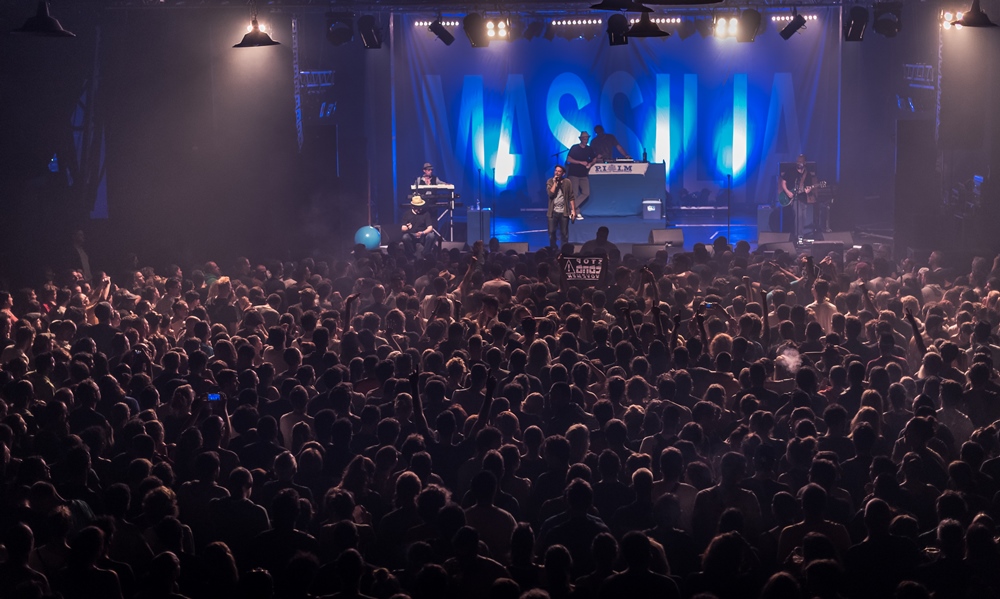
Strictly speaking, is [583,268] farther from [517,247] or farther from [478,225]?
[478,225]

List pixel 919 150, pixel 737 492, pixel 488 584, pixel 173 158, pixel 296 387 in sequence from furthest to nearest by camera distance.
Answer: pixel 173 158, pixel 919 150, pixel 296 387, pixel 737 492, pixel 488 584

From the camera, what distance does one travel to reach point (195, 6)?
19547mm

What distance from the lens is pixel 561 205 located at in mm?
19422

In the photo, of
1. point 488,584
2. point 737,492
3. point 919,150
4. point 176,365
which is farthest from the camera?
point 919,150

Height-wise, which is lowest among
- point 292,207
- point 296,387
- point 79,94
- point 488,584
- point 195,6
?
point 488,584

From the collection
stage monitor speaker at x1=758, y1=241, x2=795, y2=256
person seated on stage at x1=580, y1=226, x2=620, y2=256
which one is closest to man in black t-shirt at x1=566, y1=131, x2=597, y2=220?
stage monitor speaker at x1=758, y1=241, x2=795, y2=256

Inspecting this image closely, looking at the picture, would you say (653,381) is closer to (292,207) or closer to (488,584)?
(488,584)

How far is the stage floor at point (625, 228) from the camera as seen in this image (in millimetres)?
20844

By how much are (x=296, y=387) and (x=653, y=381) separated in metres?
3.19

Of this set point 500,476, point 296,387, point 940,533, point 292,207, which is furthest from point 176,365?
point 292,207

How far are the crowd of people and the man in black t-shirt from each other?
9697 mm

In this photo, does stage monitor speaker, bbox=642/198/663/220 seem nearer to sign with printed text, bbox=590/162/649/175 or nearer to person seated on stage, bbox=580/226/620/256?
sign with printed text, bbox=590/162/649/175

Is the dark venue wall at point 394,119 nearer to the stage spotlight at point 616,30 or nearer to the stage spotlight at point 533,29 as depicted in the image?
the stage spotlight at point 533,29

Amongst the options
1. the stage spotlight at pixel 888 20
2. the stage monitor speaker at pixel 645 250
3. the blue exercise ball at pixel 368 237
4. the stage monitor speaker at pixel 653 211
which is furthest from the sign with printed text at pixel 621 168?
the stage spotlight at pixel 888 20
